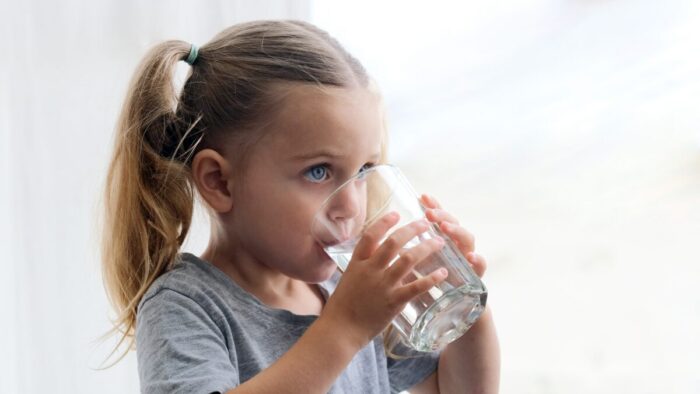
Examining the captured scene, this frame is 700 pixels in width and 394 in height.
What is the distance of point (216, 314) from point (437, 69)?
71cm

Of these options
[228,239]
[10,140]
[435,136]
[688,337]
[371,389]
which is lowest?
[688,337]

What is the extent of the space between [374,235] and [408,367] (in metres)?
0.34

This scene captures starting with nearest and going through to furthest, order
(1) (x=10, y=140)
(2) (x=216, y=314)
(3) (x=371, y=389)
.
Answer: (2) (x=216, y=314), (3) (x=371, y=389), (1) (x=10, y=140)

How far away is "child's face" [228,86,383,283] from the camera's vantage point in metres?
0.96


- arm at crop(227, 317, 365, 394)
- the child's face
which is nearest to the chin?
the child's face

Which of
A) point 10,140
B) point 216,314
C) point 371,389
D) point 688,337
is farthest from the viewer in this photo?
point 10,140

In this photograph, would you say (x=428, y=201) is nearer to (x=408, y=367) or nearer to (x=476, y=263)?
(x=476, y=263)

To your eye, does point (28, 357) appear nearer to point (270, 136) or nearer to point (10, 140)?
point (10, 140)

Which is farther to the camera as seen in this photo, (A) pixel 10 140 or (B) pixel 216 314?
(A) pixel 10 140

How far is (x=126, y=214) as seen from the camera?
1052 mm

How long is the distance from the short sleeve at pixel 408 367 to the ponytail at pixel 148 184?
0.29 meters

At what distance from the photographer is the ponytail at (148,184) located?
1041 millimetres

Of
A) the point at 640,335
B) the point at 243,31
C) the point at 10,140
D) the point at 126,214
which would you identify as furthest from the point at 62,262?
the point at 640,335

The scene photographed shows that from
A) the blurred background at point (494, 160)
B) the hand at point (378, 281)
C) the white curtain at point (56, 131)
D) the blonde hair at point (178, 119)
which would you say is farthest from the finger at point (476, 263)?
the white curtain at point (56, 131)
